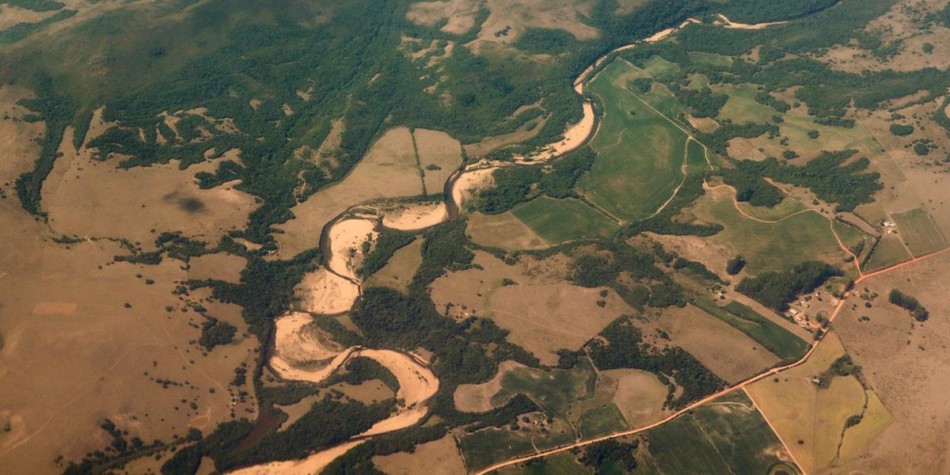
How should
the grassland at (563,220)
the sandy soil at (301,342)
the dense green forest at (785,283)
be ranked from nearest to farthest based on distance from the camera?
the sandy soil at (301,342)
the dense green forest at (785,283)
the grassland at (563,220)

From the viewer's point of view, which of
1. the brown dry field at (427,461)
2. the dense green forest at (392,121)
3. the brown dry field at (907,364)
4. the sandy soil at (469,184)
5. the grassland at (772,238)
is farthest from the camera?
the sandy soil at (469,184)

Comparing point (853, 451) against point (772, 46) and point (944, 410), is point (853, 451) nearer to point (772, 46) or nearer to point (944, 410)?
point (944, 410)

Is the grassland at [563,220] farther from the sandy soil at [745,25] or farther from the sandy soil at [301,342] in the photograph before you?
the sandy soil at [745,25]

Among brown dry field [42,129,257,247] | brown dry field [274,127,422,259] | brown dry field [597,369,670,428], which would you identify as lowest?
brown dry field [597,369,670,428]

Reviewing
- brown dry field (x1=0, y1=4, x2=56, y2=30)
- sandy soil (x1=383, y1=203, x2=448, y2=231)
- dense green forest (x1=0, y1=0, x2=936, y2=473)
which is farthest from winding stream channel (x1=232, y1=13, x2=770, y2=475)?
brown dry field (x1=0, y1=4, x2=56, y2=30)

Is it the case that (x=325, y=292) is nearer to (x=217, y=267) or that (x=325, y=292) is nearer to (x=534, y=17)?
(x=217, y=267)

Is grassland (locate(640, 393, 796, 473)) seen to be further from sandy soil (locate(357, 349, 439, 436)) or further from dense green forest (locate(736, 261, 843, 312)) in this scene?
sandy soil (locate(357, 349, 439, 436))

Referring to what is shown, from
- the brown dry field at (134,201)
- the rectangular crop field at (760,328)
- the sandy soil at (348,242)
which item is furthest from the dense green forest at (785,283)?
the brown dry field at (134,201)

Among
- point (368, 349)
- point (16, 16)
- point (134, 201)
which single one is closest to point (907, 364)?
point (368, 349)
